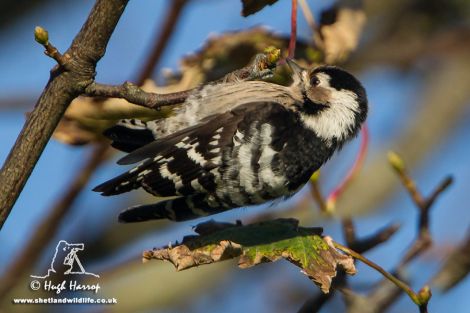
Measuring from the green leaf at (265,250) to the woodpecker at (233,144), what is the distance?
20 cm

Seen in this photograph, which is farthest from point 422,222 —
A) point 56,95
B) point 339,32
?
point 56,95

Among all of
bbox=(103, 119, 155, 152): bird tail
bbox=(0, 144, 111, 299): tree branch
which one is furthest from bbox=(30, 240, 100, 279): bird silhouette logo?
bbox=(103, 119, 155, 152): bird tail

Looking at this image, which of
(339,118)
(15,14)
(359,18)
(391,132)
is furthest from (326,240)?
(391,132)

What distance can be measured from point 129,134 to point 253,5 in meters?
0.89

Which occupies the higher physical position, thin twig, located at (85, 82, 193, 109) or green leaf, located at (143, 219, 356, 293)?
thin twig, located at (85, 82, 193, 109)

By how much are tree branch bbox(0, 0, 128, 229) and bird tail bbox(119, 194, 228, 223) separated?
104 centimetres

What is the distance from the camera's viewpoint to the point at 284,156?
3736 millimetres

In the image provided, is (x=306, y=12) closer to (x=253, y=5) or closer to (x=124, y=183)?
(x=253, y=5)

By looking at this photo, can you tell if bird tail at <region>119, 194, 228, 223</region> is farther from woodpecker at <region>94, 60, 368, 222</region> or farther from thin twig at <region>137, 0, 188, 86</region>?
thin twig at <region>137, 0, 188, 86</region>

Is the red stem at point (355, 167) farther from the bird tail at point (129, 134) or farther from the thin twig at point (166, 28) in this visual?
the thin twig at point (166, 28)

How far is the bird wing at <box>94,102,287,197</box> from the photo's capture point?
3.61 m

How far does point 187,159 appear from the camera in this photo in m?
3.62

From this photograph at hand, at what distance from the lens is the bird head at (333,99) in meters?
3.96

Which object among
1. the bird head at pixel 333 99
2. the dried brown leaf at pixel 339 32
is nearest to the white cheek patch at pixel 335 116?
the bird head at pixel 333 99
